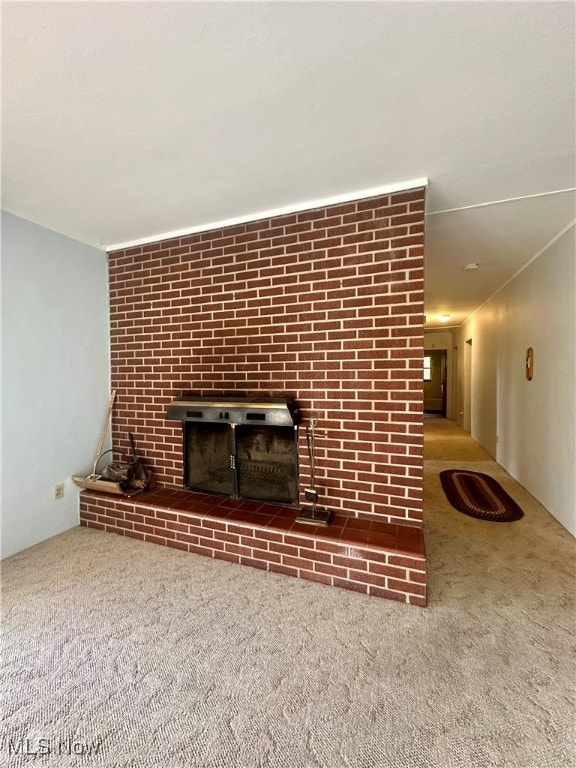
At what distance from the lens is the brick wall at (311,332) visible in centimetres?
→ 197

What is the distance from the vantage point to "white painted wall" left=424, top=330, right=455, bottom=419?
8.87m

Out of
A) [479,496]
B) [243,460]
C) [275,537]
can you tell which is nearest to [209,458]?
[243,460]

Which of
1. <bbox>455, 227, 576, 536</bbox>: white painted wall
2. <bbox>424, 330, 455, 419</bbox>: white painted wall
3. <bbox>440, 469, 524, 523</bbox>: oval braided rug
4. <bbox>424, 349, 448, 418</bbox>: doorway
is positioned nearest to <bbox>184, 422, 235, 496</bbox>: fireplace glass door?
<bbox>440, 469, 524, 523</bbox>: oval braided rug

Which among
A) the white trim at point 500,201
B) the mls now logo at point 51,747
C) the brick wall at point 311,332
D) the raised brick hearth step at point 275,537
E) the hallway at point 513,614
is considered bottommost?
the hallway at point 513,614

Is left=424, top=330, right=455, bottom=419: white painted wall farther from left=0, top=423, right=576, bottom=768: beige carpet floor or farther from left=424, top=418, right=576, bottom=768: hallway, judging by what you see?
left=0, top=423, right=576, bottom=768: beige carpet floor

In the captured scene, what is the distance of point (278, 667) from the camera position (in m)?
1.34

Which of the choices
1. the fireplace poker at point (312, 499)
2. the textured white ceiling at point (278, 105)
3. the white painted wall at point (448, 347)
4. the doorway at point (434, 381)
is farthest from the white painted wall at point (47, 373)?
the doorway at point (434, 381)

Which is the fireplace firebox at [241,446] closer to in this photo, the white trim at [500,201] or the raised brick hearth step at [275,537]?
the raised brick hearth step at [275,537]

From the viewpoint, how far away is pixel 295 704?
3.90 ft

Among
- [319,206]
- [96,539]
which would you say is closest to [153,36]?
[319,206]

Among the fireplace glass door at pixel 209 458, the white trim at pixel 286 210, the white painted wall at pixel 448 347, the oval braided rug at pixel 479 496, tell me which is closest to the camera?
the white trim at pixel 286 210

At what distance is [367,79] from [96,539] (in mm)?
3164

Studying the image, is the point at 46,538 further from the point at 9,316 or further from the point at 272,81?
the point at 272,81

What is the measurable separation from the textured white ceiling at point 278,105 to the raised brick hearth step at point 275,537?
2.09 m
